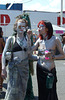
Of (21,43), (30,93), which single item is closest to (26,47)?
(21,43)

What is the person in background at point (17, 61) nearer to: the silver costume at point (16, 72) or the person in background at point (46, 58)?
the silver costume at point (16, 72)

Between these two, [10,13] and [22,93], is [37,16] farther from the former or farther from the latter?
[22,93]

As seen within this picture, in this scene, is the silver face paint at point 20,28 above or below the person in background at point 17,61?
above

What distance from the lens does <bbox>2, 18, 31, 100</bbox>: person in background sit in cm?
372

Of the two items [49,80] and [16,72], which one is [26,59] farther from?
[49,80]

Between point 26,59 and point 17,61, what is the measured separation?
0.18m

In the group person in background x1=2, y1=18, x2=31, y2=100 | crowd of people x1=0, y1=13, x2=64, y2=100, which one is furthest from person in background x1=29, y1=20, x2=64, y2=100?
person in background x1=2, y1=18, x2=31, y2=100

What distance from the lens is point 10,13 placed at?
19.5 m

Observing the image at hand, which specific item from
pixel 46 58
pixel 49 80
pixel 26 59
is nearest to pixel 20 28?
pixel 26 59

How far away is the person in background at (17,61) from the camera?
146 inches

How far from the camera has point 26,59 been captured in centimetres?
381

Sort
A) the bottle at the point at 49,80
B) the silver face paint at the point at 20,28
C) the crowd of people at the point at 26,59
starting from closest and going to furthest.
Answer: the bottle at the point at 49,80, the crowd of people at the point at 26,59, the silver face paint at the point at 20,28

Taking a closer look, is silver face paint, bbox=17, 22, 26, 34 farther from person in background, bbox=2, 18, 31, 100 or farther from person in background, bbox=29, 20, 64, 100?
person in background, bbox=29, 20, 64, 100

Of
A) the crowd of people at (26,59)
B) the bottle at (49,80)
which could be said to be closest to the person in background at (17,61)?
the crowd of people at (26,59)
